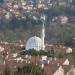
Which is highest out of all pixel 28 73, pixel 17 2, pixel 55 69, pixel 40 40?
pixel 28 73

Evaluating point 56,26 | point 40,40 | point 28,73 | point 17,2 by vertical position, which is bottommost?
point 17,2

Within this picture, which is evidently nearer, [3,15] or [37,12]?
[3,15]

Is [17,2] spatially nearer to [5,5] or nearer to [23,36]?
[5,5]

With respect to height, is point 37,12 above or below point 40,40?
below

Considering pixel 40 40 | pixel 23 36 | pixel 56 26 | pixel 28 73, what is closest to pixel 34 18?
pixel 56 26

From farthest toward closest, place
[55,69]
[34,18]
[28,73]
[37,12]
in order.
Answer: [37,12]
[34,18]
[55,69]
[28,73]

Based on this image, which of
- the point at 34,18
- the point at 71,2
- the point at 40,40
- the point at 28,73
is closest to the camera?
the point at 28,73

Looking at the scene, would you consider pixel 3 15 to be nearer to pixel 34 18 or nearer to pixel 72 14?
pixel 34 18

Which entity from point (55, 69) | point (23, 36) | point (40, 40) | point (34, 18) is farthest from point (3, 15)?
point (55, 69)

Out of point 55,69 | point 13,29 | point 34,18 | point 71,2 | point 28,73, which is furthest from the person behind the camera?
point 71,2
